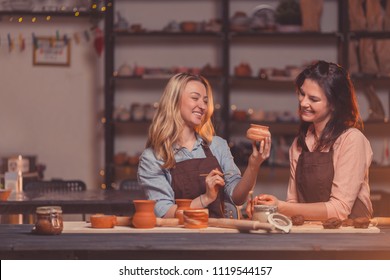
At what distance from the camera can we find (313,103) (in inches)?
138

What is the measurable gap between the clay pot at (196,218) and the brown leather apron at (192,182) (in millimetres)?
587

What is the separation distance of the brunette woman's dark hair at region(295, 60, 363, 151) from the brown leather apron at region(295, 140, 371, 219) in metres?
0.05

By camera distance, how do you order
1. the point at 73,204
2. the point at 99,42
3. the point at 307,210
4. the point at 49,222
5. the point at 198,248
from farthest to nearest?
the point at 99,42 < the point at 73,204 < the point at 307,210 < the point at 49,222 < the point at 198,248

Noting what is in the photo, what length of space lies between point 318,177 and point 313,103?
0.33 metres

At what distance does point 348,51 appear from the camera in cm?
694

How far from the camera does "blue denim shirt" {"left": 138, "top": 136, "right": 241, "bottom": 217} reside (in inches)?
143

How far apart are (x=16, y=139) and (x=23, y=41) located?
0.92 m

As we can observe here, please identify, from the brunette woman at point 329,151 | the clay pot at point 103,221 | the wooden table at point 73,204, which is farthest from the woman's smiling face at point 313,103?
the wooden table at point 73,204

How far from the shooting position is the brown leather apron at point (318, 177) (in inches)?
138

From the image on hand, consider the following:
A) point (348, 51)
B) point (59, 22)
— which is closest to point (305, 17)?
point (348, 51)

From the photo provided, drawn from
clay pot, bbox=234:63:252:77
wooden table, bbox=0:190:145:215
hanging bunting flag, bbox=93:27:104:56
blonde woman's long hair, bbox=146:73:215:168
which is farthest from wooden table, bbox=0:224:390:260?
hanging bunting flag, bbox=93:27:104:56

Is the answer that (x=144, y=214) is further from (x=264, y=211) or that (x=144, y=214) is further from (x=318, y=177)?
(x=318, y=177)

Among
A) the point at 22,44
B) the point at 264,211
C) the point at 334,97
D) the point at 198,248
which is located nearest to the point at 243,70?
the point at 22,44
